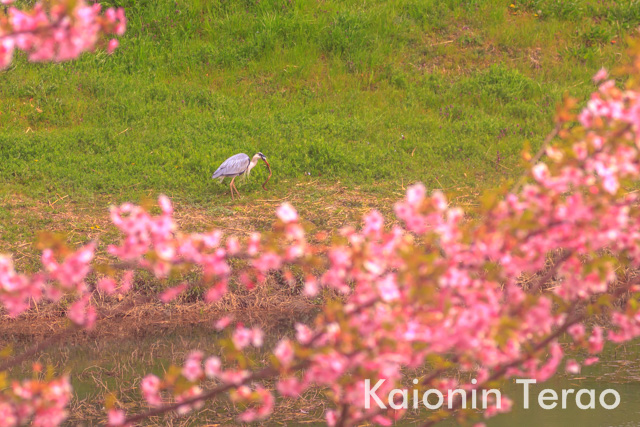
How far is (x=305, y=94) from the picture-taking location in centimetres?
1262

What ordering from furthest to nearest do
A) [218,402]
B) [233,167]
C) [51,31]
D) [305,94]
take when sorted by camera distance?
[305,94] < [233,167] < [218,402] < [51,31]

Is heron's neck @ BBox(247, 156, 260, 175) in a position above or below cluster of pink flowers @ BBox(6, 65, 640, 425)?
below

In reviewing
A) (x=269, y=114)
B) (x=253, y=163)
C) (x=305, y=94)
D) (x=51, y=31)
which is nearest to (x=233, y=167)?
(x=253, y=163)

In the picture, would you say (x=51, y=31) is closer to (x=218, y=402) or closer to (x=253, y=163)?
(x=218, y=402)

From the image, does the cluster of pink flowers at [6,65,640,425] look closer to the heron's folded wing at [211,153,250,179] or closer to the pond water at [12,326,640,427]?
the pond water at [12,326,640,427]

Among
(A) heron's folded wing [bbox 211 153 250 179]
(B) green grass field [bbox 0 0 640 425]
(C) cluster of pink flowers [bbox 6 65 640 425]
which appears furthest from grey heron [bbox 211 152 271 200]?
(C) cluster of pink flowers [bbox 6 65 640 425]

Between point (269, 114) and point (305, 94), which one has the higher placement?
point (305, 94)

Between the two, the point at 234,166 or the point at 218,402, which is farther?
the point at 234,166

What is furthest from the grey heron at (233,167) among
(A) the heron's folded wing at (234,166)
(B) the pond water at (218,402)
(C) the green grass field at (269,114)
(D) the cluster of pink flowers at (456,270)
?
(D) the cluster of pink flowers at (456,270)

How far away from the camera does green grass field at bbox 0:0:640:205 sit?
1069 centimetres

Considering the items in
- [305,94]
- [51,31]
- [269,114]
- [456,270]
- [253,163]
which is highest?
[51,31]

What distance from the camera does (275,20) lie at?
13344 mm

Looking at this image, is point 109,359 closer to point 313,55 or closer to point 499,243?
point 499,243

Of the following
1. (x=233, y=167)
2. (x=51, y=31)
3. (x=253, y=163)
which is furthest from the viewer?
(x=253, y=163)
